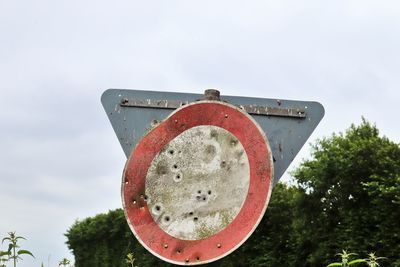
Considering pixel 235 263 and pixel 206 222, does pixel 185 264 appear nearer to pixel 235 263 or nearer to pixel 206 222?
pixel 206 222

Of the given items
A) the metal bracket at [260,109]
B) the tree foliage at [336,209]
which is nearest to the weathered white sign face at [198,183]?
the metal bracket at [260,109]

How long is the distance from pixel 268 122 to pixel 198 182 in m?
0.80

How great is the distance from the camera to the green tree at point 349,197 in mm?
18500

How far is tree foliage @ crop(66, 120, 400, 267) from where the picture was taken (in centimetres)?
1858

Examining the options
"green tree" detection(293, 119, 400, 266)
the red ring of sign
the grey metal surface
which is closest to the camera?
the red ring of sign

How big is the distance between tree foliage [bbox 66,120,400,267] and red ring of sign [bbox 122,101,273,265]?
13385mm

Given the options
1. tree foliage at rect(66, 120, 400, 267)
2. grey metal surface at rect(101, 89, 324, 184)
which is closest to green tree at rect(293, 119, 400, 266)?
tree foliage at rect(66, 120, 400, 267)

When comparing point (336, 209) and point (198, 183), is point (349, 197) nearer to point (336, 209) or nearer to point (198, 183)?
point (336, 209)

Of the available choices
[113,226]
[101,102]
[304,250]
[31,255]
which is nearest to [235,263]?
[304,250]

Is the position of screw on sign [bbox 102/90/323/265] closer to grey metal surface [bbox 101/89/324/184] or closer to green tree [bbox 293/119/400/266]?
grey metal surface [bbox 101/89/324/184]

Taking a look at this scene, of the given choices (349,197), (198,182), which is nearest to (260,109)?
(198,182)

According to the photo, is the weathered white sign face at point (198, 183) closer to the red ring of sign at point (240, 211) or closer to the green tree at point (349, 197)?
the red ring of sign at point (240, 211)

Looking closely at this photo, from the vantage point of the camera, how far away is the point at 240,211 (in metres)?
4.69

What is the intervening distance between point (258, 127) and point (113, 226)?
95.1 ft
